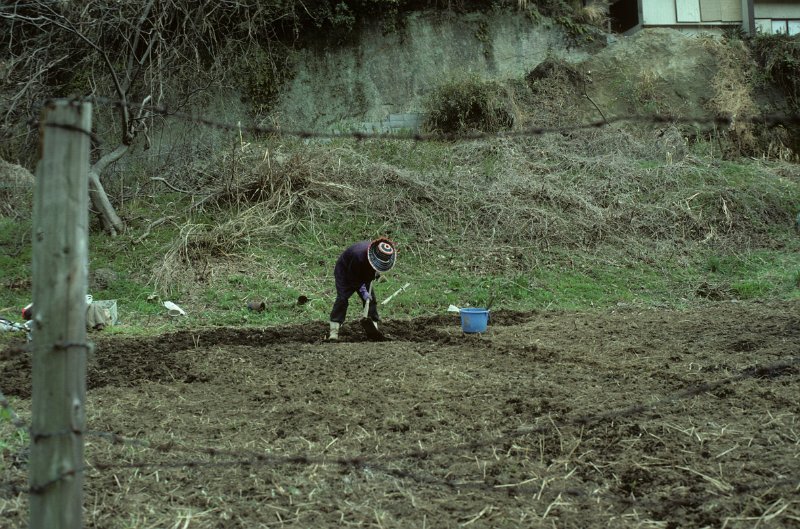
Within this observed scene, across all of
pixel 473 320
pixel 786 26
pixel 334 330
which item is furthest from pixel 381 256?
pixel 786 26

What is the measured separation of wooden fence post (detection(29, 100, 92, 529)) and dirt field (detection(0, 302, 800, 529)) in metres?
0.77

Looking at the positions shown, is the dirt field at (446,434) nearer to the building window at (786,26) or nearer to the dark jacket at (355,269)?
the dark jacket at (355,269)

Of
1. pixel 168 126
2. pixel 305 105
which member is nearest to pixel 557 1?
pixel 305 105

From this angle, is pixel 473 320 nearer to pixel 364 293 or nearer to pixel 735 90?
pixel 364 293

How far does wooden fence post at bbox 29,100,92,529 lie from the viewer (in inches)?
112

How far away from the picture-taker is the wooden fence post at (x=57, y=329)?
9.35ft

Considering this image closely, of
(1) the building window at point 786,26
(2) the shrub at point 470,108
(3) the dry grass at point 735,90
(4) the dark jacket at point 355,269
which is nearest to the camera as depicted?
(4) the dark jacket at point 355,269

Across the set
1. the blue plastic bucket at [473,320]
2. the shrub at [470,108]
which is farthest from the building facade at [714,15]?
the blue plastic bucket at [473,320]

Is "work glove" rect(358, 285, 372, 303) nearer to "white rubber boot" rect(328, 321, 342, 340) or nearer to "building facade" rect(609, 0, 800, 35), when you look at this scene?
"white rubber boot" rect(328, 321, 342, 340)

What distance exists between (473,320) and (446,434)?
4082 millimetres

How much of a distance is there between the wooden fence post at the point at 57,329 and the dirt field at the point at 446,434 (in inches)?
30.5

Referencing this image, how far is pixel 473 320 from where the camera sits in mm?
9172

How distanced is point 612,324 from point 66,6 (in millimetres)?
11404

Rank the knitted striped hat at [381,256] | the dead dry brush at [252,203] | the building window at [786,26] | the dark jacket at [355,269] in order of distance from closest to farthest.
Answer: the knitted striped hat at [381,256] → the dark jacket at [355,269] → the dead dry brush at [252,203] → the building window at [786,26]
